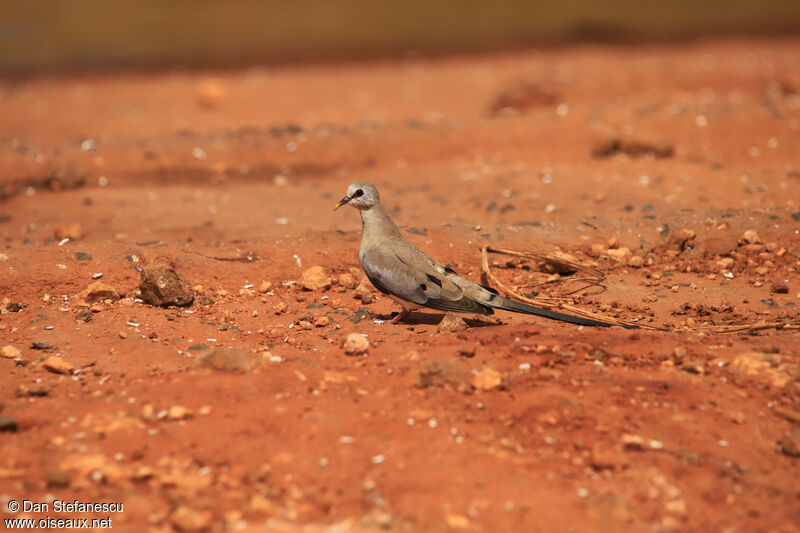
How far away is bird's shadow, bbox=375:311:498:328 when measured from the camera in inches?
168

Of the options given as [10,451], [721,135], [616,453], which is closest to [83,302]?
[10,451]

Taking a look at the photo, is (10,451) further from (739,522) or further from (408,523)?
(739,522)

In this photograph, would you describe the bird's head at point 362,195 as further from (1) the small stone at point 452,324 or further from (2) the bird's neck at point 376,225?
(1) the small stone at point 452,324

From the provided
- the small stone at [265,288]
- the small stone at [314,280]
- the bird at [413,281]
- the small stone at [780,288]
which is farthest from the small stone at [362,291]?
the small stone at [780,288]

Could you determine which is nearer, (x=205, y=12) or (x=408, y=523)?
(x=408, y=523)

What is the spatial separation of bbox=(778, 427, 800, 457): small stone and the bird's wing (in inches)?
62.9

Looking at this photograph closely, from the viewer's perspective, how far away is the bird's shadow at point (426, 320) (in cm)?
428

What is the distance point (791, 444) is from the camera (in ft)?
10.2

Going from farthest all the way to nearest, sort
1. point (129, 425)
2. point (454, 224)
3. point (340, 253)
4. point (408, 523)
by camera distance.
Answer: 1. point (454, 224)
2. point (340, 253)
3. point (129, 425)
4. point (408, 523)

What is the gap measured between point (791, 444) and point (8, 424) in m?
3.32

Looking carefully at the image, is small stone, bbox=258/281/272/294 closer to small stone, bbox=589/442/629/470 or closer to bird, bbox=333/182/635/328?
bird, bbox=333/182/635/328

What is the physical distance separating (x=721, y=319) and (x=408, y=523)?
249 cm

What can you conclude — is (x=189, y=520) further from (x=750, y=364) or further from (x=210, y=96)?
(x=210, y=96)

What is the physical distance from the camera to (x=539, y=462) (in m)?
3.03
